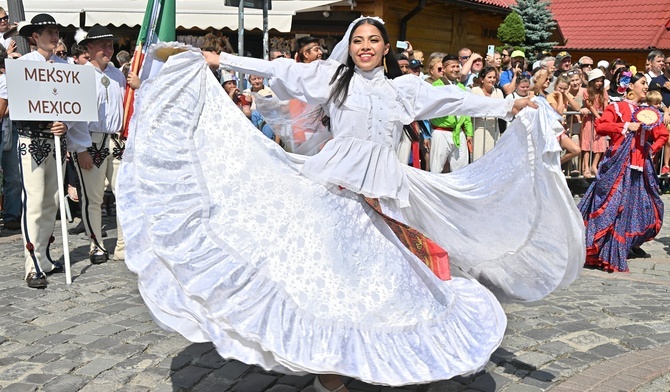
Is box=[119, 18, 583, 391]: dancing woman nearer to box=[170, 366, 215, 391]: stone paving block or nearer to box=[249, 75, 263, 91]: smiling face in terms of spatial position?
box=[170, 366, 215, 391]: stone paving block

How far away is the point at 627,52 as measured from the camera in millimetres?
28172

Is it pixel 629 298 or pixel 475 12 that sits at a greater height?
pixel 475 12

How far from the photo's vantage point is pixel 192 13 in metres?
15.3

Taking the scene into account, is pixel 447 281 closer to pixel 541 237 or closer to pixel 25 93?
pixel 541 237

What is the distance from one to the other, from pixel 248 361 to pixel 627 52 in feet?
90.6

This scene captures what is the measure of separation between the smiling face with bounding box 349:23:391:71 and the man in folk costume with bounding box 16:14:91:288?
3286mm

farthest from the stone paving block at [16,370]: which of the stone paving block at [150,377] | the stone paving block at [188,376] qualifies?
the stone paving block at [188,376]

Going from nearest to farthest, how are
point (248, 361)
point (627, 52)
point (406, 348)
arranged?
point (248, 361) → point (406, 348) → point (627, 52)

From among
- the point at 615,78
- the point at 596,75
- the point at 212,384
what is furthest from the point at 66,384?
the point at 615,78

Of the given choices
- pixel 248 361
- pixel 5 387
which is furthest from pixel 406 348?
pixel 5 387

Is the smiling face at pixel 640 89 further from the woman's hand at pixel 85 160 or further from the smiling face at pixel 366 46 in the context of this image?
the woman's hand at pixel 85 160

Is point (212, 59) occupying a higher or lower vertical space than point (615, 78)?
higher

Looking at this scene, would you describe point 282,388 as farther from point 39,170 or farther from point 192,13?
point 192,13

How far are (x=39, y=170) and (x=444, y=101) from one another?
3751mm
